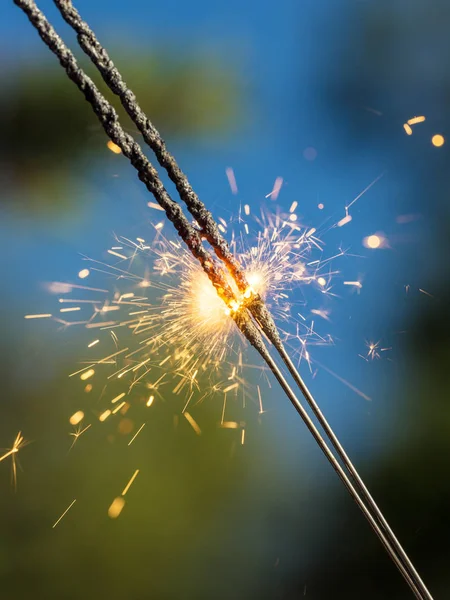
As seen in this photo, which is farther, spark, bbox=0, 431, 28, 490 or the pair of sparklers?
spark, bbox=0, 431, 28, 490

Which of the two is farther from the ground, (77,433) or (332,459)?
(77,433)

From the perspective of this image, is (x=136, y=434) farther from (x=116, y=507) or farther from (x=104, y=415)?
(x=116, y=507)

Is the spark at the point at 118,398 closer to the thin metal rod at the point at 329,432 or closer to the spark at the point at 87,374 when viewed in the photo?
the spark at the point at 87,374

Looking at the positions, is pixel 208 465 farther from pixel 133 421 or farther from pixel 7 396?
pixel 7 396

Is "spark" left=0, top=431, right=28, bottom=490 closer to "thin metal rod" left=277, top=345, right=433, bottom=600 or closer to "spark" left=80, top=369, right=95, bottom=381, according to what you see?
"spark" left=80, top=369, right=95, bottom=381

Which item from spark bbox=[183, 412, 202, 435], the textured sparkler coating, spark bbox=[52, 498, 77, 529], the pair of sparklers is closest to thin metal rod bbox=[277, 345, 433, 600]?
the pair of sparklers

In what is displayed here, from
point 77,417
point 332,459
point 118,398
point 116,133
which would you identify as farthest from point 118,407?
point 116,133

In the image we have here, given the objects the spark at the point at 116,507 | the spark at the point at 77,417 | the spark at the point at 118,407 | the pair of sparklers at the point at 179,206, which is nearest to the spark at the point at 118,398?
the spark at the point at 118,407

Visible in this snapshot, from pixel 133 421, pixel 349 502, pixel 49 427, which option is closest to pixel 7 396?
pixel 49 427

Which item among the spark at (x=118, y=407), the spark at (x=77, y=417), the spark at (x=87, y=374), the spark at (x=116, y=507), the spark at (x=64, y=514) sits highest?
the spark at (x=87, y=374)
